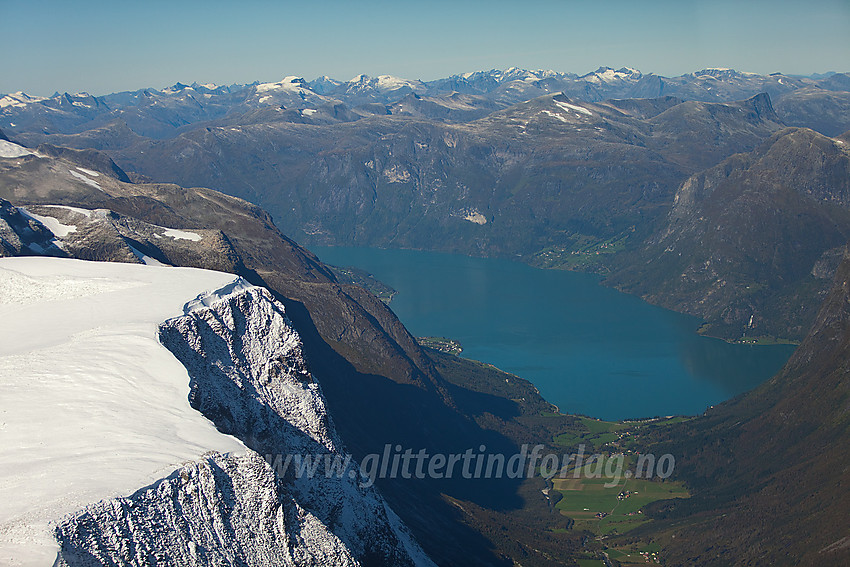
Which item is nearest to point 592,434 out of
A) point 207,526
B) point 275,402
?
point 275,402

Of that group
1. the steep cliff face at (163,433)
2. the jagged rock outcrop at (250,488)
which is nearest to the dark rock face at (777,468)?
the jagged rock outcrop at (250,488)

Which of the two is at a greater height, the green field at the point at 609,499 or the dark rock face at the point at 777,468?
the dark rock face at the point at 777,468

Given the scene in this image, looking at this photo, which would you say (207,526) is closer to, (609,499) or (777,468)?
(609,499)

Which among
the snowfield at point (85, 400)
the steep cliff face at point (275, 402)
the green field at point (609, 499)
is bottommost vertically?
the green field at point (609, 499)

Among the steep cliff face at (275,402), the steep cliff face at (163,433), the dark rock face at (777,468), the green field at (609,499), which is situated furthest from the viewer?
the green field at (609,499)

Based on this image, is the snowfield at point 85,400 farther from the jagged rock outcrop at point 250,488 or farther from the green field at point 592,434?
the green field at point 592,434

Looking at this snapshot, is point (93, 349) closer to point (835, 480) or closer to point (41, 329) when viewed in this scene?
point (41, 329)

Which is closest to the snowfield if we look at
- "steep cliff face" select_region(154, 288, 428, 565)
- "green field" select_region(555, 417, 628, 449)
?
"steep cliff face" select_region(154, 288, 428, 565)

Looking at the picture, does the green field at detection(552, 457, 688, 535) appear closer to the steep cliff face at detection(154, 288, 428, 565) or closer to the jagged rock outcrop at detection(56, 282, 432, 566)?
the jagged rock outcrop at detection(56, 282, 432, 566)
